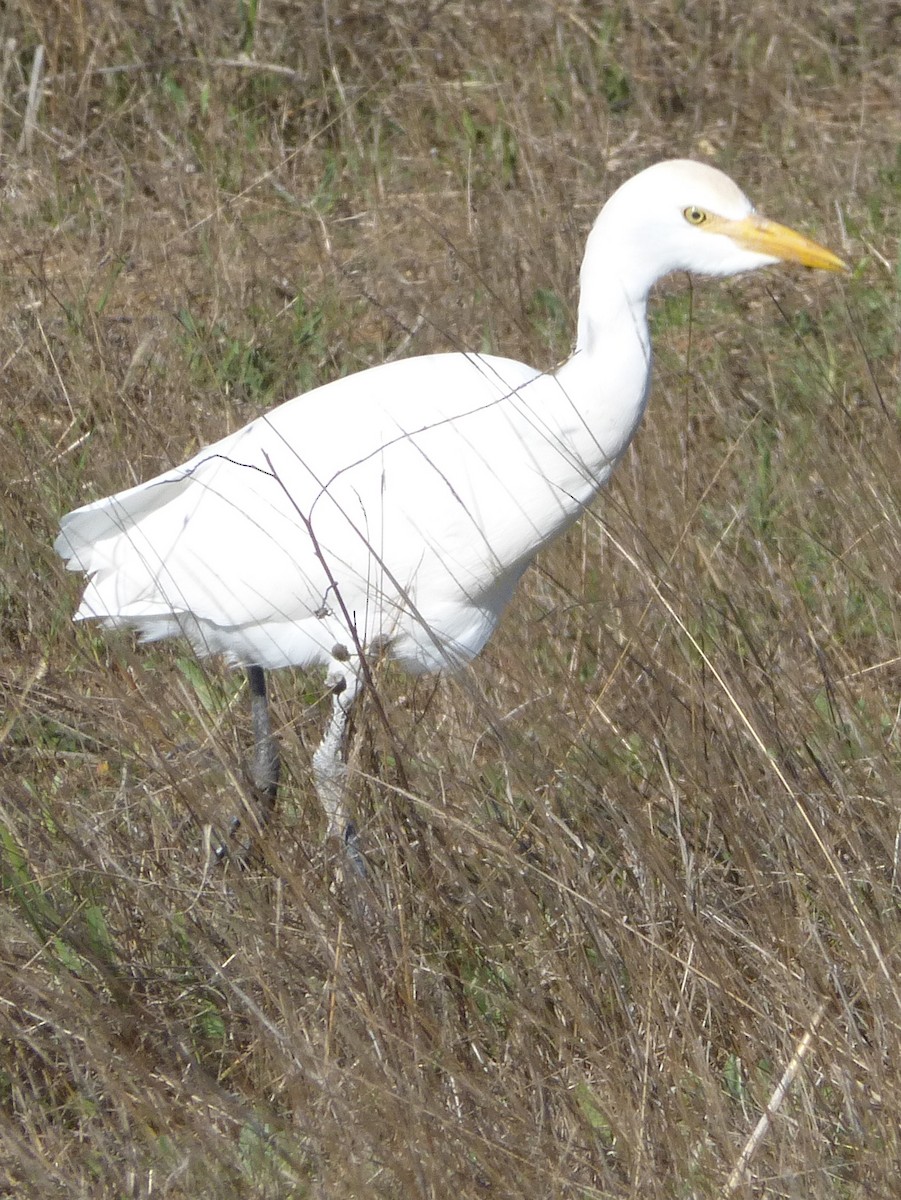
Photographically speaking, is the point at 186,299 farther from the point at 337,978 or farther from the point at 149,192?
the point at 337,978

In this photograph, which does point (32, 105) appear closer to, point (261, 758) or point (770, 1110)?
point (261, 758)

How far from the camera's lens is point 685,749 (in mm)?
2037

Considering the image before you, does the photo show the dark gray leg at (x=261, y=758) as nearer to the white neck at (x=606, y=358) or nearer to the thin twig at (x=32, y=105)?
the white neck at (x=606, y=358)

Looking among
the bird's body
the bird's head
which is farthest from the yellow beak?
the bird's body

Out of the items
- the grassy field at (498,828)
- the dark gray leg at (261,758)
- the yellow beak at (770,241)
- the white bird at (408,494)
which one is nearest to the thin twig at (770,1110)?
the grassy field at (498,828)

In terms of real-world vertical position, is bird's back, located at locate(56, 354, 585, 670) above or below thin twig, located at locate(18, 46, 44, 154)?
below

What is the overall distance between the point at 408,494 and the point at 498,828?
2.64ft

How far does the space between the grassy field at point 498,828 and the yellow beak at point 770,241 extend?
0.52ft

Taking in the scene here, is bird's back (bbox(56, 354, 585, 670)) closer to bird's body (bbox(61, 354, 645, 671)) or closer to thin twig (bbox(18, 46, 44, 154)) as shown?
bird's body (bbox(61, 354, 645, 671))

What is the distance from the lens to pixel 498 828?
1.97 meters

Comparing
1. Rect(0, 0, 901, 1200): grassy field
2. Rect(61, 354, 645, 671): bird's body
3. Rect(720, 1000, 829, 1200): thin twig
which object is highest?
Rect(61, 354, 645, 671): bird's body

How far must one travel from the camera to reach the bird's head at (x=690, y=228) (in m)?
2.42

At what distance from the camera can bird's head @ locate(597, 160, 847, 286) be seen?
2424 millimetres

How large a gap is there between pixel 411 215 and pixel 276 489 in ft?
7.50
